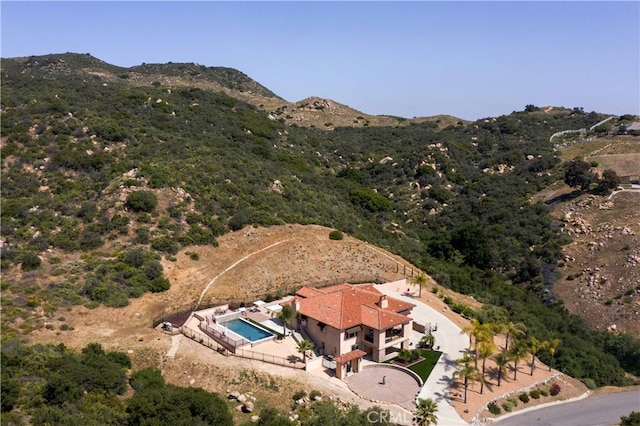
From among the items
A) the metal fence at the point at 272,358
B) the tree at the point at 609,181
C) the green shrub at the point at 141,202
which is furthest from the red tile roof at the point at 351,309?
the tree at the point at 609,181

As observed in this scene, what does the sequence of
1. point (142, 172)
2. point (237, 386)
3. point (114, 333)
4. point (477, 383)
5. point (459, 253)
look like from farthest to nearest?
1. point (459, 253)
2. point (142, 172)
3. point (114, 333)
4. point (477, 383)
5. point (237, 386)

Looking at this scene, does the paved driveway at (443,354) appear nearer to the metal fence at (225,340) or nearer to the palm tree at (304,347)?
the palm tree at (304,347)

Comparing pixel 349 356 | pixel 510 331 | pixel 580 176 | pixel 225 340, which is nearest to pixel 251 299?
pixel 225 340

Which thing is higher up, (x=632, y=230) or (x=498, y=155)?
(x=498, y=155)

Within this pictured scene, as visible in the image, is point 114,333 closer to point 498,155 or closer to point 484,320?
point 484,320

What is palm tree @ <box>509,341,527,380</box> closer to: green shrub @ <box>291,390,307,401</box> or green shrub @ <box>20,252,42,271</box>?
green shrub @ <box>291,390,307,401</box>

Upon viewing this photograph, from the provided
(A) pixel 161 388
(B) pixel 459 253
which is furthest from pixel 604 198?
(A) pixel 161 388
